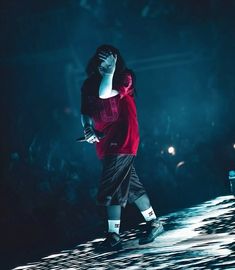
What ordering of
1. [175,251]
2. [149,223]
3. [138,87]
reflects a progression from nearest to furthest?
[175,251] < [149,223] < [138,87]

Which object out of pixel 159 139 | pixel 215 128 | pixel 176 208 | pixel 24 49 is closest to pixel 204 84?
pixel 215 128

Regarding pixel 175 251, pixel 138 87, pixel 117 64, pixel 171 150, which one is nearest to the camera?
pixel 175 251

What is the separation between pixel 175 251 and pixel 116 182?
0.80m

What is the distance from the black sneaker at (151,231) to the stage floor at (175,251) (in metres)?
0.05

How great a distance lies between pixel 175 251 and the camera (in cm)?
271

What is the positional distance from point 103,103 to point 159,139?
4.96 m

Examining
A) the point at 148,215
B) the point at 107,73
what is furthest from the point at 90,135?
the point at 148,215

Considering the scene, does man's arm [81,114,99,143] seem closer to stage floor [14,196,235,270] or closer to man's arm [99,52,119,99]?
man's arm [99,52,119,99]

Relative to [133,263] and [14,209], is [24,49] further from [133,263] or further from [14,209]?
[133,263]

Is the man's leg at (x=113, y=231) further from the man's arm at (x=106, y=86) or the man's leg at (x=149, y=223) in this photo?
the man's arm at (x=106, y=86)

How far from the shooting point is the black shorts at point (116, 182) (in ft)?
10.5

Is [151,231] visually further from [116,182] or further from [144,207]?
[116,182]

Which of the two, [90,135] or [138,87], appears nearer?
[90,135]

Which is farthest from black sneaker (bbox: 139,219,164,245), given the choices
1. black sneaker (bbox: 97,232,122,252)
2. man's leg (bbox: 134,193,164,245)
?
black sneaker (bbox: 97,232,122,252)
